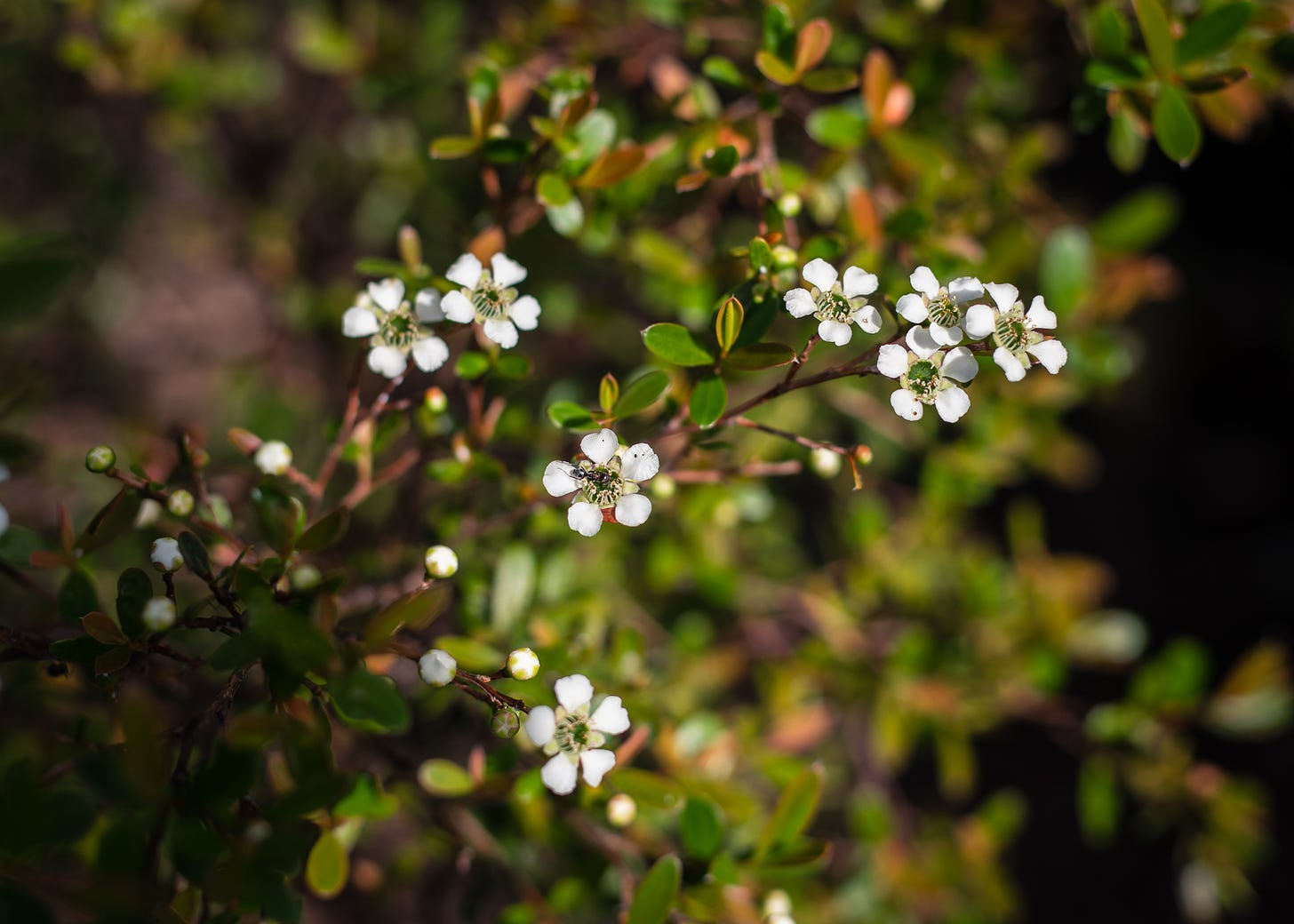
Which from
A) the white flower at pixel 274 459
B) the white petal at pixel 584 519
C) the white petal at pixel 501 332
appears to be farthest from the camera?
the white flower at pixel 274 459

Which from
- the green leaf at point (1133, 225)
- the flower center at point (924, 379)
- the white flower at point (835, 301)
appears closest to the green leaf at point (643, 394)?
the white flower at point (835, 301)

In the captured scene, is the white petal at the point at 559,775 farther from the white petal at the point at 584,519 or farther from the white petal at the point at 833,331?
the white petal at the point at 833,331

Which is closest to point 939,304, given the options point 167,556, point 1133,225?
point 167,556

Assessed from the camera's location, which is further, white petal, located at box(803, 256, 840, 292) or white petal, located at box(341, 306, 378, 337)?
white petal, located at box(341, 306, 378, 337)

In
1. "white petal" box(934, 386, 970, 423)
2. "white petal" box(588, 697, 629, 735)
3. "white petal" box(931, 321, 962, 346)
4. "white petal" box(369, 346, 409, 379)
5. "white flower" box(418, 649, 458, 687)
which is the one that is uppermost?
"white petal" box(931, 321, 962, 346)

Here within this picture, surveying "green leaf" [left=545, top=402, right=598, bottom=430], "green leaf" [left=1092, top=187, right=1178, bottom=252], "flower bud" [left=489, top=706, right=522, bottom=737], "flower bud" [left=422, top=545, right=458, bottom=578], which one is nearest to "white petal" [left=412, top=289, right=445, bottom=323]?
"green leaf" [left=545, top=402, right=598, bottom=430]

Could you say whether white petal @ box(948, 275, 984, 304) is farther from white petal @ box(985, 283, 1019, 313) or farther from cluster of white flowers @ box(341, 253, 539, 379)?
cluster of white flowers @ box(341, 253, 539, 379)

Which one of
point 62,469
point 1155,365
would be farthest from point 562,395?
point 1155,365
